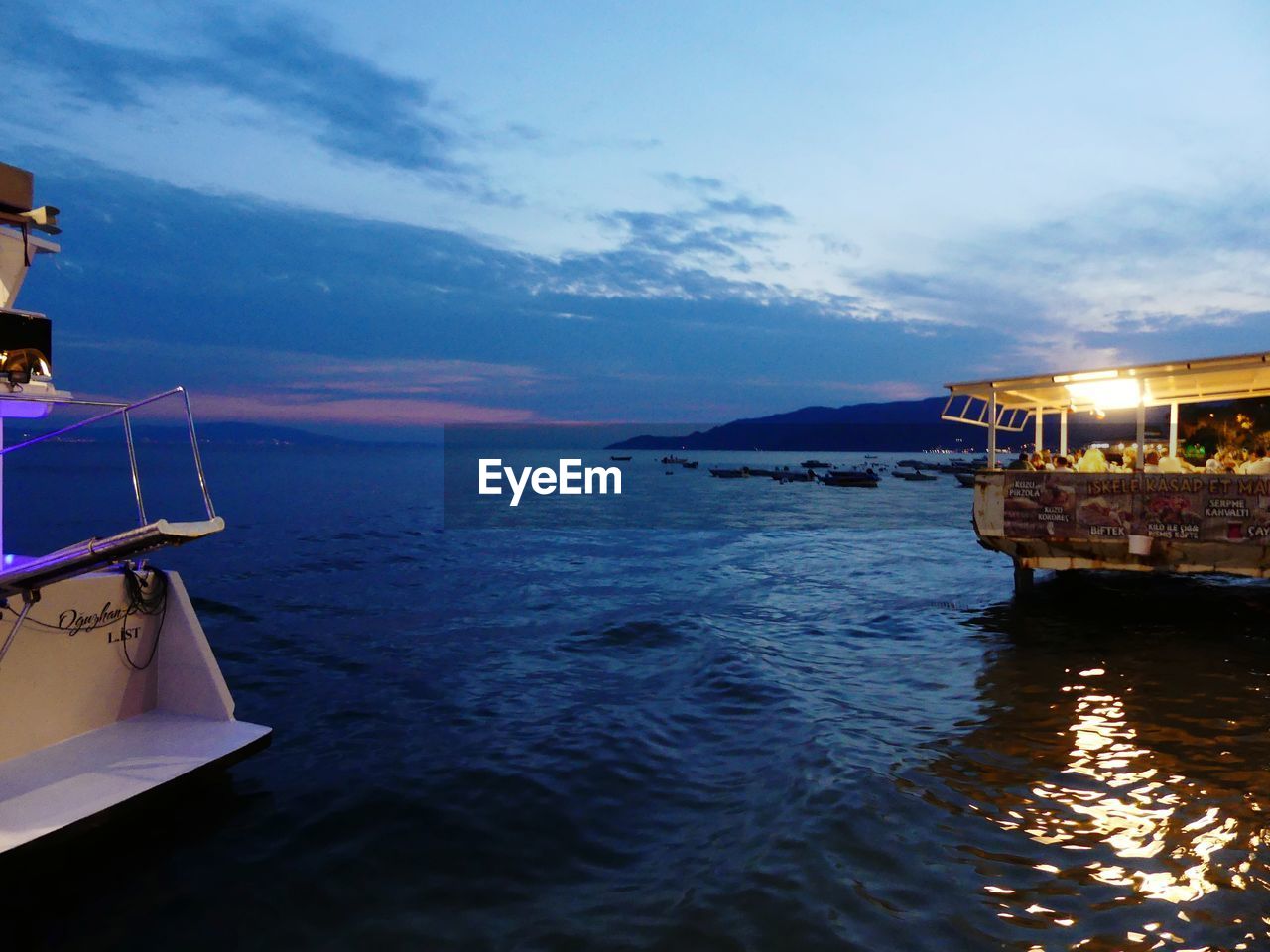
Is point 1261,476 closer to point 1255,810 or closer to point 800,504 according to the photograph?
point 1255,810

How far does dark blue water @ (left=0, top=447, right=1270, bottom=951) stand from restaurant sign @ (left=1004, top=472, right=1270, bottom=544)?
1.98m

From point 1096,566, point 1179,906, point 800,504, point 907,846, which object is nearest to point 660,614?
point 1096,566

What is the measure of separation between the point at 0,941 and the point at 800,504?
6245cm

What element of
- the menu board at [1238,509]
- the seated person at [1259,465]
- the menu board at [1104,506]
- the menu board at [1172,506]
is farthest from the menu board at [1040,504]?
the seated person at [1259,465]

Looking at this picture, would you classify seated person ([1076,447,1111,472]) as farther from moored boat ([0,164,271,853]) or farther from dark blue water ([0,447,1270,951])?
moored boat ([0,164,271,853])

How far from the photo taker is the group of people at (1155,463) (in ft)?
48.8

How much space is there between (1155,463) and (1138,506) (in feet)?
11.8

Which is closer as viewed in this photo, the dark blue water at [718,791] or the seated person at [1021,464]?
the dark blue water at [718,791]

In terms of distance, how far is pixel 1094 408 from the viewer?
22.0m

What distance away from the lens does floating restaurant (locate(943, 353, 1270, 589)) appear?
14367 millimetres

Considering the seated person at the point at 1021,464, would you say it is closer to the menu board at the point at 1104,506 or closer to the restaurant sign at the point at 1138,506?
the restaurant sign at the point at 1138,506

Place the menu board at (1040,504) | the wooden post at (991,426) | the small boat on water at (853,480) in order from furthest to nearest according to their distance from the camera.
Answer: the small boat on water at (853,480) < the wooden post at (991,426) < the menu board at (1040,504)

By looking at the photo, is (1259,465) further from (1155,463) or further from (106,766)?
(106,766)

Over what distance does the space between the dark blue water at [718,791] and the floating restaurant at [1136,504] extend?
1.49 metres
